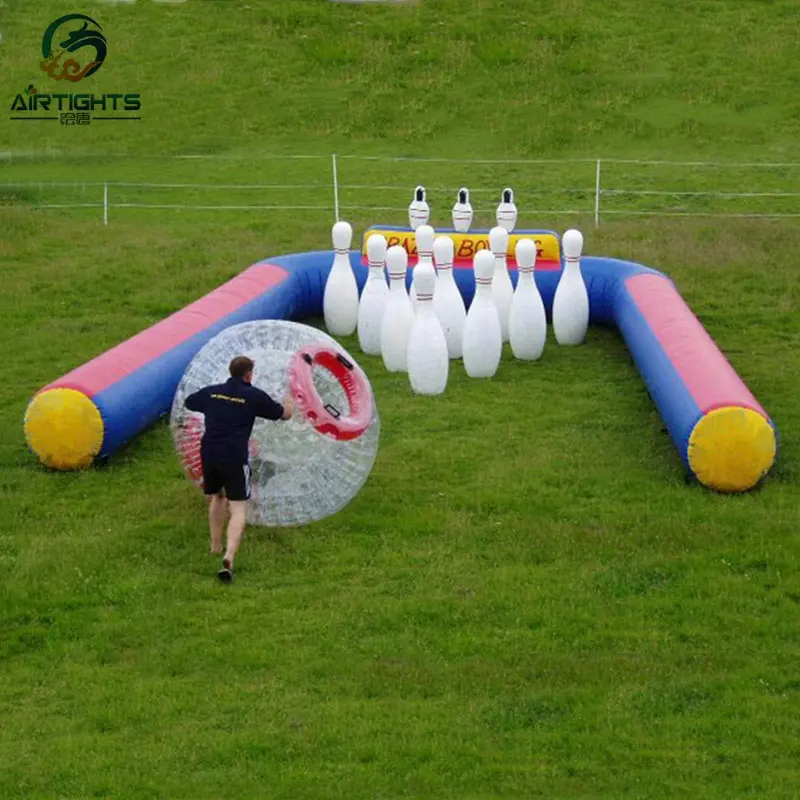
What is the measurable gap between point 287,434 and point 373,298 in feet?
14.5

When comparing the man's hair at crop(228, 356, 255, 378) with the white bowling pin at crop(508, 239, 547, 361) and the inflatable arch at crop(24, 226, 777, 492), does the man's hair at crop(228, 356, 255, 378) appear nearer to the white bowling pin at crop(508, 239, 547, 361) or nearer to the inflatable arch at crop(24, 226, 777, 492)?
the inflatable arch at crop(24, 226, 777, 492)

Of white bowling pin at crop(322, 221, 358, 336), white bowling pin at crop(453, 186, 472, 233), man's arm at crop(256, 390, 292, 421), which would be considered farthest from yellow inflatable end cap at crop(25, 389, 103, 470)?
white bowling pin at crop(453, 186, 472, 233)

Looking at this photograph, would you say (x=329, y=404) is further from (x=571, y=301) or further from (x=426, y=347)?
(x=571, y=301)

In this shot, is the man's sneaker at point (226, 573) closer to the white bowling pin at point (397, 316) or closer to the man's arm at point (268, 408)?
the man's arm at point (268, 408)

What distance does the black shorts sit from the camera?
9.27 m

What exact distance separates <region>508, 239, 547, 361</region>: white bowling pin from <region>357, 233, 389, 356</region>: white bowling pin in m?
1.14

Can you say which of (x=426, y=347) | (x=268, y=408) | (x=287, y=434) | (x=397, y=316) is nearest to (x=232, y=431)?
(x=268, y=408)

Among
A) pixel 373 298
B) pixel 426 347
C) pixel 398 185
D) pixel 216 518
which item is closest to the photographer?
pixel 216 518

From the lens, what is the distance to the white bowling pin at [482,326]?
1305 cm

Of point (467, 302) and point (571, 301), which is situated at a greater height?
point (571, 301)

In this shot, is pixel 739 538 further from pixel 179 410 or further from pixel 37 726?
pixel 37 726

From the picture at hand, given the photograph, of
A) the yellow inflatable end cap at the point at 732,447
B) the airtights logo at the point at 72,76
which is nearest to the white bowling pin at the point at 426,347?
the yellow inflatable end cap at the point at 732,447

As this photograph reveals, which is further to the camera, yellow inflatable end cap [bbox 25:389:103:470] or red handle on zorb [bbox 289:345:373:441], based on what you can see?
yellow inflatable end cap [bbox 25:389:103:470]

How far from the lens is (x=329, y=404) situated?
9.91 meters
